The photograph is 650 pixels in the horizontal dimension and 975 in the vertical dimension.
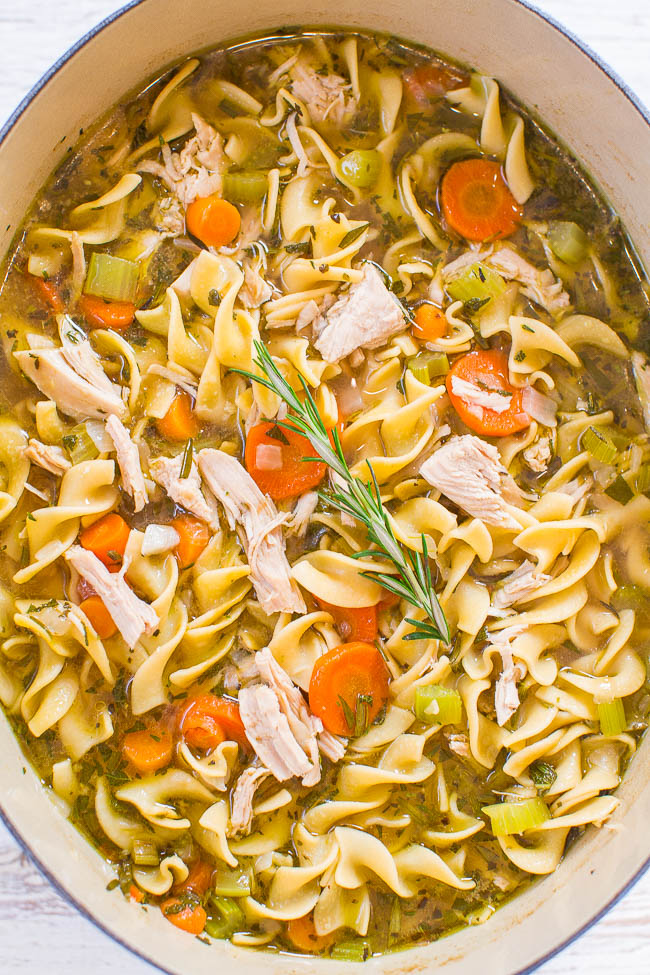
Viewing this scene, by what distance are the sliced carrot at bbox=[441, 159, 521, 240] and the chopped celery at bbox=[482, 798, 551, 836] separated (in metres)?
2.60

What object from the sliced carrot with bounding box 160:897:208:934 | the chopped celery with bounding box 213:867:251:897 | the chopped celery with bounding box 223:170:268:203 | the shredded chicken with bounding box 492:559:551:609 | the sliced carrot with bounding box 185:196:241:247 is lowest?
the sliced carrot with bounding box 160:897:208:934

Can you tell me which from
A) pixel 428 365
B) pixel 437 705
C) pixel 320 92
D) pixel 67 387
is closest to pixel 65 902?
pixel 437 705

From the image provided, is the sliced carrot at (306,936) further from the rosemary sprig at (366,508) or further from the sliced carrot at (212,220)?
the sliced carrot at (212,220)

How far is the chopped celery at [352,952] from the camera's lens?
380 centimetres

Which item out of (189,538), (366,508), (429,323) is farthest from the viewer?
(429,323)

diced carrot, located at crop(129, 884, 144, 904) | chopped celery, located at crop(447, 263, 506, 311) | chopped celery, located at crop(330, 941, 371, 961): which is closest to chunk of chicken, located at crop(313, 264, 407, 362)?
chopped celery, located at crop(447, 263, 506, 311)

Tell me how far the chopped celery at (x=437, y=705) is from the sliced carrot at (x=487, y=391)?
1193 mm

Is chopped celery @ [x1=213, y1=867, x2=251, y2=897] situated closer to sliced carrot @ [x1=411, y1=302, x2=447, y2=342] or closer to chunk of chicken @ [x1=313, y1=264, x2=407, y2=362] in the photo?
chunk of chicken @ [x1=313, y1=264, x2=407, y2=362]

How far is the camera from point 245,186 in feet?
12.8

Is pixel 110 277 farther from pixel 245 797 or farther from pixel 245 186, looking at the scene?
pixel 245 797

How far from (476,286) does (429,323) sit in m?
0.27

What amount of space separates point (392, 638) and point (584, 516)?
3.49 ft

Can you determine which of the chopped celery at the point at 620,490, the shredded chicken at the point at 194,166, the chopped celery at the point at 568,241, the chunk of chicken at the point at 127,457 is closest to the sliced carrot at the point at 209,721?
the chunk of chicken at the point at 127,457

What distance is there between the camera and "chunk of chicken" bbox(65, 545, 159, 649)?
3.71m
